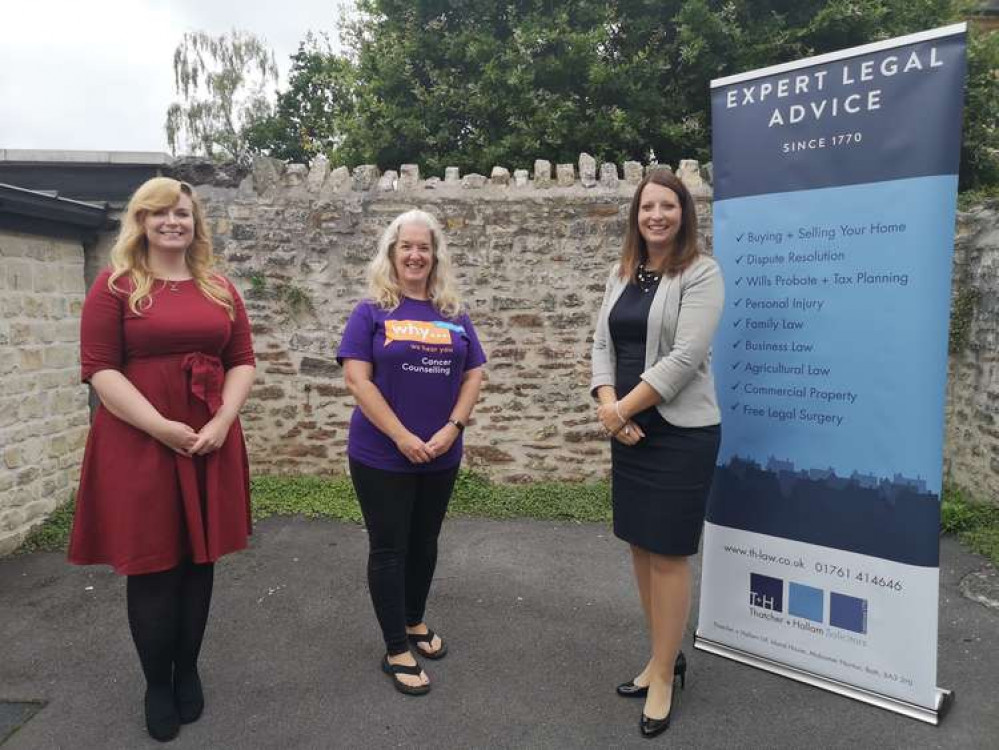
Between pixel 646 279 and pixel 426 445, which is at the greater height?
pixel 646 279

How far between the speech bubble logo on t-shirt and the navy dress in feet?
2.21

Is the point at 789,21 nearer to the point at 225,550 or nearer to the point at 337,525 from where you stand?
the point at 337,525

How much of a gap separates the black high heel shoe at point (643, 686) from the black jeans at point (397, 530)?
926 millimetres

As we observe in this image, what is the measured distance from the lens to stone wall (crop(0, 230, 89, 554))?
4293mm

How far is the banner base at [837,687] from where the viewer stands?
8.53ft

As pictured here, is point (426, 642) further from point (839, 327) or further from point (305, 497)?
point (305, 497)

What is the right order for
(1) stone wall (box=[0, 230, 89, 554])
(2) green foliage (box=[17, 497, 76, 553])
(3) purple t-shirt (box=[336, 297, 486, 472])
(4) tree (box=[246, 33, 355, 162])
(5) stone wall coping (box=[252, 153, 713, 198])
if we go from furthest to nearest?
(4) tree (box=[246, 33, 355, 162])
(5) stone wall coping (box=[252, 153, 713, 198])
(2) green foliage (box=[17, 497, 76, 553])
(1) stone wall (box=[0, 230, 89, 554])
(3) purple t-shirt (box=[336, 297, 486, 472])

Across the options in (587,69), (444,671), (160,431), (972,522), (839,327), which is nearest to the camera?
(160,431)

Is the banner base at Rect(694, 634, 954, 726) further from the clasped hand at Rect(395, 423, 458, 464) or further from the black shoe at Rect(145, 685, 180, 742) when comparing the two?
the black shoe at Rect(145, 685, 180, 742)

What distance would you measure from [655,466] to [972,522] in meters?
3.55

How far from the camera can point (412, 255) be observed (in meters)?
2.71

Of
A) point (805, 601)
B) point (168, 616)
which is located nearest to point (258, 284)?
point (168, 616)

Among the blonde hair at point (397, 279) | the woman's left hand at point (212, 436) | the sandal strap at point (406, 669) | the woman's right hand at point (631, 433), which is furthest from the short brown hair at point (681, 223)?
the sandal strap at point (406, 669)

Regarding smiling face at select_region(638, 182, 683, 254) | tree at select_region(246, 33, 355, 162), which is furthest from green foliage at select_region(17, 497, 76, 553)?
tree at select_region(246, 33, 355, 162)
